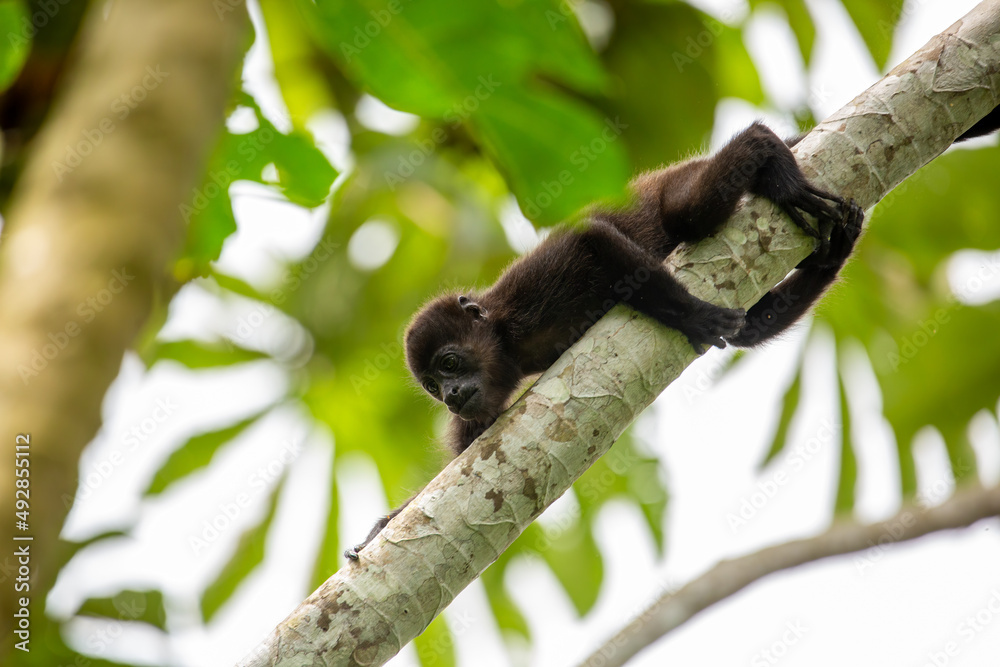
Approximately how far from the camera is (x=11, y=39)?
327 centimetres

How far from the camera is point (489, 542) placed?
2.46m

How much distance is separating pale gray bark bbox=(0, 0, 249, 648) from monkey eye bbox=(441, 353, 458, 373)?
1588 millimetres

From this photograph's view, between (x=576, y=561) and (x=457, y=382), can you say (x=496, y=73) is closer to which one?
(x=457, y=382)

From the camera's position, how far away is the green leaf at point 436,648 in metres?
6.58

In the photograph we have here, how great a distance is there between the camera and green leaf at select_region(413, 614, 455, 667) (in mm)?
6582

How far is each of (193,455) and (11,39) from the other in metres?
3.93

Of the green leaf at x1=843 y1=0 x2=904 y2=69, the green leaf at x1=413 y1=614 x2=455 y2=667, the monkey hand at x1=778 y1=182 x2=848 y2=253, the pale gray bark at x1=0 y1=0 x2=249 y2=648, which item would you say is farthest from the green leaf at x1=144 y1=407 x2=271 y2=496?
the green leaf at x1=843 y1=0 x2=904 y2=69

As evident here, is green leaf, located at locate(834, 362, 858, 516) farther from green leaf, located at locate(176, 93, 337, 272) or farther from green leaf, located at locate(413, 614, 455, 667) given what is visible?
green leaf, located at locate(176, 93, 337, 272)

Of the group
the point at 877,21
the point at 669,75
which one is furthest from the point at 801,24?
the point at 669,75

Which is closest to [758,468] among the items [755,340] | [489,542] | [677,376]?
[755,340]

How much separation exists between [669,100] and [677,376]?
3929 millimetres

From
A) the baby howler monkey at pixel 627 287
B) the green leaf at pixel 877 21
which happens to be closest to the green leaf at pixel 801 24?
the green leaf at pixel 877 21

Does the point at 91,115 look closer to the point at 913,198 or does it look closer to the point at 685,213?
the point at 685,213

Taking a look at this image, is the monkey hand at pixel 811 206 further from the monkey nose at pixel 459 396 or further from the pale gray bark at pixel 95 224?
the pale gray bark at pixel 95 224
